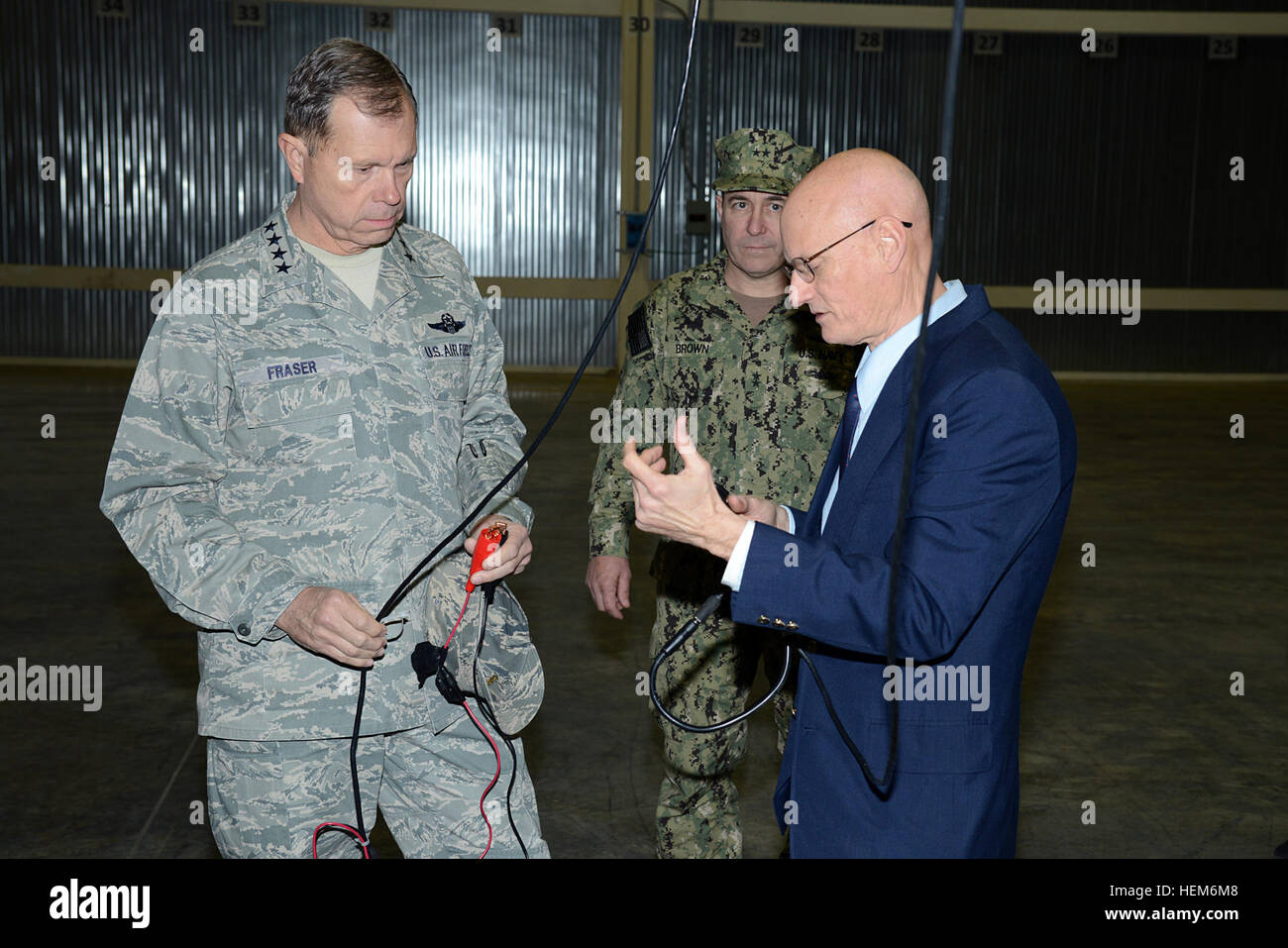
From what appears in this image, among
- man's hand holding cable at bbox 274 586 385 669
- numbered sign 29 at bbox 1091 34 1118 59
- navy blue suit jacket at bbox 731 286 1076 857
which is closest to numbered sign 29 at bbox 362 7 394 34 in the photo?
numbered sign 29 at bbox 1091 34 1118 59

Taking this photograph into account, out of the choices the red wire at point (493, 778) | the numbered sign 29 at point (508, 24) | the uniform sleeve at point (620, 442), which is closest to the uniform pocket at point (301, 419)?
the red wire at point (493, 778)

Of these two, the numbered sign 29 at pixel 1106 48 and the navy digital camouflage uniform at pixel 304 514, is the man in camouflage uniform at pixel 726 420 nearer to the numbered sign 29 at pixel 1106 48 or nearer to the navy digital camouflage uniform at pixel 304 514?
the navy digital camouflage uniform at pixel 304 514

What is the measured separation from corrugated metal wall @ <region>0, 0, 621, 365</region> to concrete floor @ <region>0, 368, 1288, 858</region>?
506 cm

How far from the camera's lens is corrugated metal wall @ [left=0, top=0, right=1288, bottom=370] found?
1227cm

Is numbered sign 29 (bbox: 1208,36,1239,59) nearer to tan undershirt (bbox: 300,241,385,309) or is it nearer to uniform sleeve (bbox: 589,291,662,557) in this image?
uniform sleeve (bbox: 589,291,662,557)

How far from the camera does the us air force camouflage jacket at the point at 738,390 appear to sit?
292cm

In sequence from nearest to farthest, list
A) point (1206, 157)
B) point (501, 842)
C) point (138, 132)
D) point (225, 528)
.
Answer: point (225, 528)
point (501, 842)
point (138, 132)
point (1206, 157)

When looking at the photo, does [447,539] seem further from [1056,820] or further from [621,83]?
[621,83]

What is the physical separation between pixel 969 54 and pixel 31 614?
1105 cm

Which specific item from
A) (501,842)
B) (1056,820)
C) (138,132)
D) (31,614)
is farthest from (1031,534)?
(138,132)

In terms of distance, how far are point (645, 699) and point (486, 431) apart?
2.35 meters

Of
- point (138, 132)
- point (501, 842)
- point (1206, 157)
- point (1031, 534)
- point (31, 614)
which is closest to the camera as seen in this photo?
point (1031, 534)

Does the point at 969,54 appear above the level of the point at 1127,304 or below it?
above

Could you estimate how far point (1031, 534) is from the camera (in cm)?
168
